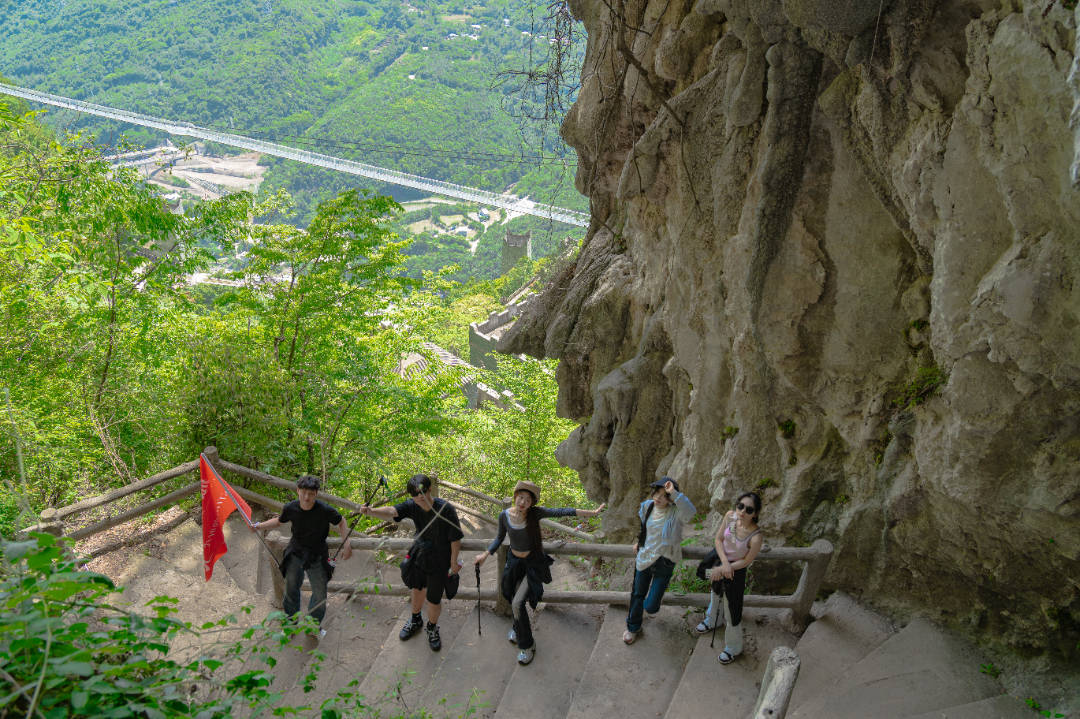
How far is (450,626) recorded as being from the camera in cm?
552

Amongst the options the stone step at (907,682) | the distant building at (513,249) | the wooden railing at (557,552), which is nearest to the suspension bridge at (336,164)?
the distant building at (513,249)

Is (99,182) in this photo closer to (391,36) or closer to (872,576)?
(872,576)

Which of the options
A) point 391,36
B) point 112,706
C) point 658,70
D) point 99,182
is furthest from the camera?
point 391,36

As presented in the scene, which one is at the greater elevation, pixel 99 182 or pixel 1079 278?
pixel 1079 278

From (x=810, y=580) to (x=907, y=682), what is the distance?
0.81 m

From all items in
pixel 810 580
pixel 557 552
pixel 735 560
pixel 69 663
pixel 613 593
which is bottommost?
pixel 613 593

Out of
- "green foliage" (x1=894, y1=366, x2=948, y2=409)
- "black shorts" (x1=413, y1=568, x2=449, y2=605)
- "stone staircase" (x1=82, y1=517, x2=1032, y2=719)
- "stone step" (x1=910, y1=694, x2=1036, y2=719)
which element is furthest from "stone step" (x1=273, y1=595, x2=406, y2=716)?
"green foliage" (x1=894, y1=366, x2=948, y2=409)

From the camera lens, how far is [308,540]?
502 centimetres

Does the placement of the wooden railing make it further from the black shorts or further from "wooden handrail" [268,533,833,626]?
the black shorts

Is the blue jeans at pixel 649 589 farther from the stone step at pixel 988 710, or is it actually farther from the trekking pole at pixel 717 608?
the stone step at pixel 988 710

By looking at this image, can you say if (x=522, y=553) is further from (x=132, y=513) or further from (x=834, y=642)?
(x=132, y=513)

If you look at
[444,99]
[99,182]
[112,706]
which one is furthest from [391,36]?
[112,706]

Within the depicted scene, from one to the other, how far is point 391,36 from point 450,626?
120442 millimetres

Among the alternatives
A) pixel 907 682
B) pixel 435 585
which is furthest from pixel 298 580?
pixel 907 682
